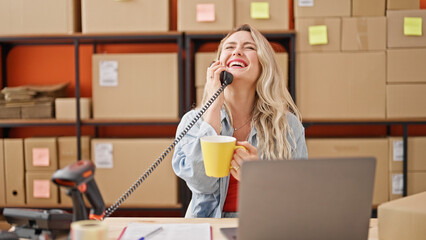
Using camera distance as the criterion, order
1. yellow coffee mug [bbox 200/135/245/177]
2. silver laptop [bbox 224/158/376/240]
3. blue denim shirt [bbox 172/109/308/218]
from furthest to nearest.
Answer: blue denim shirt [bbox 172/109/308/218], yellow coffee mug [bbox 200/135/245/177], silver laptop [bbox 224/158/376/240]

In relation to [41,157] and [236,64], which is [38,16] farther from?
[236,64]

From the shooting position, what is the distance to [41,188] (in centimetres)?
281

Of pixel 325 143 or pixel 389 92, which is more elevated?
pixel 389 92

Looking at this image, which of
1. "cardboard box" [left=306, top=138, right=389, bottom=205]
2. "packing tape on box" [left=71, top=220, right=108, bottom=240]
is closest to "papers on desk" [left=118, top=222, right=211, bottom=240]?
"packing tape on box" [left=71, top=220, right=108, bottom=240]

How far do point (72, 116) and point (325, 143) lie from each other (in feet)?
5.56

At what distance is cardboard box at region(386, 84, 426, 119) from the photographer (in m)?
2.66

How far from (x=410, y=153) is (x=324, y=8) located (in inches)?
42.8

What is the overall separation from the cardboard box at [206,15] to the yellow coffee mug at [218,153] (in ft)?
5.47

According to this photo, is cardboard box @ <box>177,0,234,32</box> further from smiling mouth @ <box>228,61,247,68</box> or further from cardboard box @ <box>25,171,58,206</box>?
cardboard box @ <box>25,171,58,206</box>

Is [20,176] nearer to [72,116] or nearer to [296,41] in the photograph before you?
[72,116]

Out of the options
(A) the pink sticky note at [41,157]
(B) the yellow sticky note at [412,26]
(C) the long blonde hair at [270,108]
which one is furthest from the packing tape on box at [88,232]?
(B) the yellow sticky note at [412,26]

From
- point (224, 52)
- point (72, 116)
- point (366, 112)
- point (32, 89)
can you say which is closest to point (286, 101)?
point (224, 52)

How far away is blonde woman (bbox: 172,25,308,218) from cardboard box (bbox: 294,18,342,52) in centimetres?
85

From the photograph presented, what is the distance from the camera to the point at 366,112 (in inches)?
106
